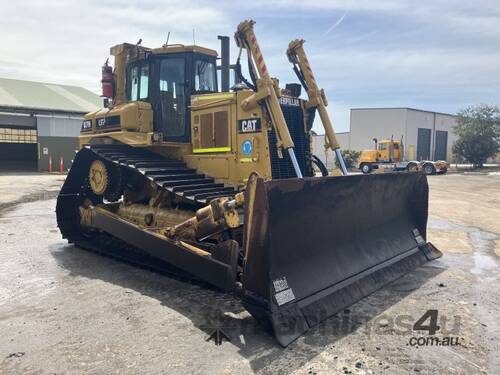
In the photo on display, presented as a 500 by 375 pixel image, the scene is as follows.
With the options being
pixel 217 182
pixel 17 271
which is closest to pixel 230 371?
pixel 217 182

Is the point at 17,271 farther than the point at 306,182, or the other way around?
the point at 17,271

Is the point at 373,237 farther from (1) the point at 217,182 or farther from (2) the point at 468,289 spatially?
(1) the point at 217,182

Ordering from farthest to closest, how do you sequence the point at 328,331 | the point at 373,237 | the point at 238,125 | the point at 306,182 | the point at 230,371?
1. the point at 238,125
2. the point at 373,237
3. the point at 306,182
4. the point at 328,331
5. the point at 230,371

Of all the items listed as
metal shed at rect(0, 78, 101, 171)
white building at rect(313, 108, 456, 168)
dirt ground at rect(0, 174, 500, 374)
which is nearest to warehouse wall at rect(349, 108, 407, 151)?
white building at rect(313, 108, 456, 168)

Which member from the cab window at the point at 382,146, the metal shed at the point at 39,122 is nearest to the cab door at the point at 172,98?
the metal shed at the point at 39,122

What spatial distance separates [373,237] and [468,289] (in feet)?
3.94

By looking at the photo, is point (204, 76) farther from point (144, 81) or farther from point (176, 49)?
point (144, 81)

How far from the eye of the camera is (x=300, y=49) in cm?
692

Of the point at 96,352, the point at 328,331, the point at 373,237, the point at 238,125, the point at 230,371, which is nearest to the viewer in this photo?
the point at 230,371

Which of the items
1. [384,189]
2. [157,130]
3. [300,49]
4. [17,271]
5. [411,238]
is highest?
[300,49]

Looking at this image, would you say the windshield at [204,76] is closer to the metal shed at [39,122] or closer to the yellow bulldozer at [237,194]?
the yellow bulldozer at [237,194]

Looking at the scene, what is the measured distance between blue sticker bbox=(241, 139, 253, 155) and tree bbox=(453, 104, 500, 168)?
41801 millimetres

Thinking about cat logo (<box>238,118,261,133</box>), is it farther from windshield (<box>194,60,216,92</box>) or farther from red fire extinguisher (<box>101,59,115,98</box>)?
red fire extinguisher (<box>101,59,115,98</box>)

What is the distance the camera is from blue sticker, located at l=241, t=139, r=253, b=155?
5.96m
